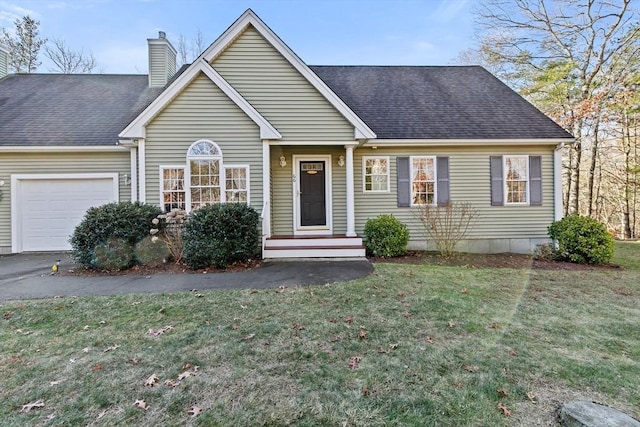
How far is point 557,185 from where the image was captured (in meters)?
9.79

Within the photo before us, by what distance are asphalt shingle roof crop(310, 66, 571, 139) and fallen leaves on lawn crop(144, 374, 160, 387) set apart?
26.5ft

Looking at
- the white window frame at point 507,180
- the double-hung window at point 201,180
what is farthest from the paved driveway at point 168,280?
the white window frame at point 507,180

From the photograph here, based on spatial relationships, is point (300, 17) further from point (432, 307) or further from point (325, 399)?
point (325, 399)

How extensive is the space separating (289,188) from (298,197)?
368mm

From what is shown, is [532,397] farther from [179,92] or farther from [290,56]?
[179,92]

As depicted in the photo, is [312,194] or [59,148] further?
[312,194]

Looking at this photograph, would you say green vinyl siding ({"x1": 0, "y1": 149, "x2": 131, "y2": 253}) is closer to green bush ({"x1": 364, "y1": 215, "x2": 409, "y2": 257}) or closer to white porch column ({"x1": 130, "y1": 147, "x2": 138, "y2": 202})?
white porch column ({"x1": 130, "y1": 147, "x2": 138, "y2": 202})

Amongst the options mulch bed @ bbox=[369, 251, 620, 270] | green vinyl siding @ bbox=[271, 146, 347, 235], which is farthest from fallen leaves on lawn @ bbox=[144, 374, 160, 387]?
green vinyl siding @ bbox=[271, 146, 347, 235]

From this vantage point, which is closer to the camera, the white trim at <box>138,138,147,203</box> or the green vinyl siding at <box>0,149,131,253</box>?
the white trim at <box>138,138,147,203</box>

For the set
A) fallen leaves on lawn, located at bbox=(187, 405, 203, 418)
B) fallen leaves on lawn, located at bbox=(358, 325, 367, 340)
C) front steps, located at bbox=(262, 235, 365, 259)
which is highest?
front steps, located at bbox=(262, 235, 365, 259)

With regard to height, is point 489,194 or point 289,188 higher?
point 289,188

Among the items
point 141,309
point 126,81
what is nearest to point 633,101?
point 141,309

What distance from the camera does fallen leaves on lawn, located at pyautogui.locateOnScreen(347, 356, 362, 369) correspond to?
307cm

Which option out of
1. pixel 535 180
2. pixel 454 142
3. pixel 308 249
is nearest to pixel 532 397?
pixel 308 249
